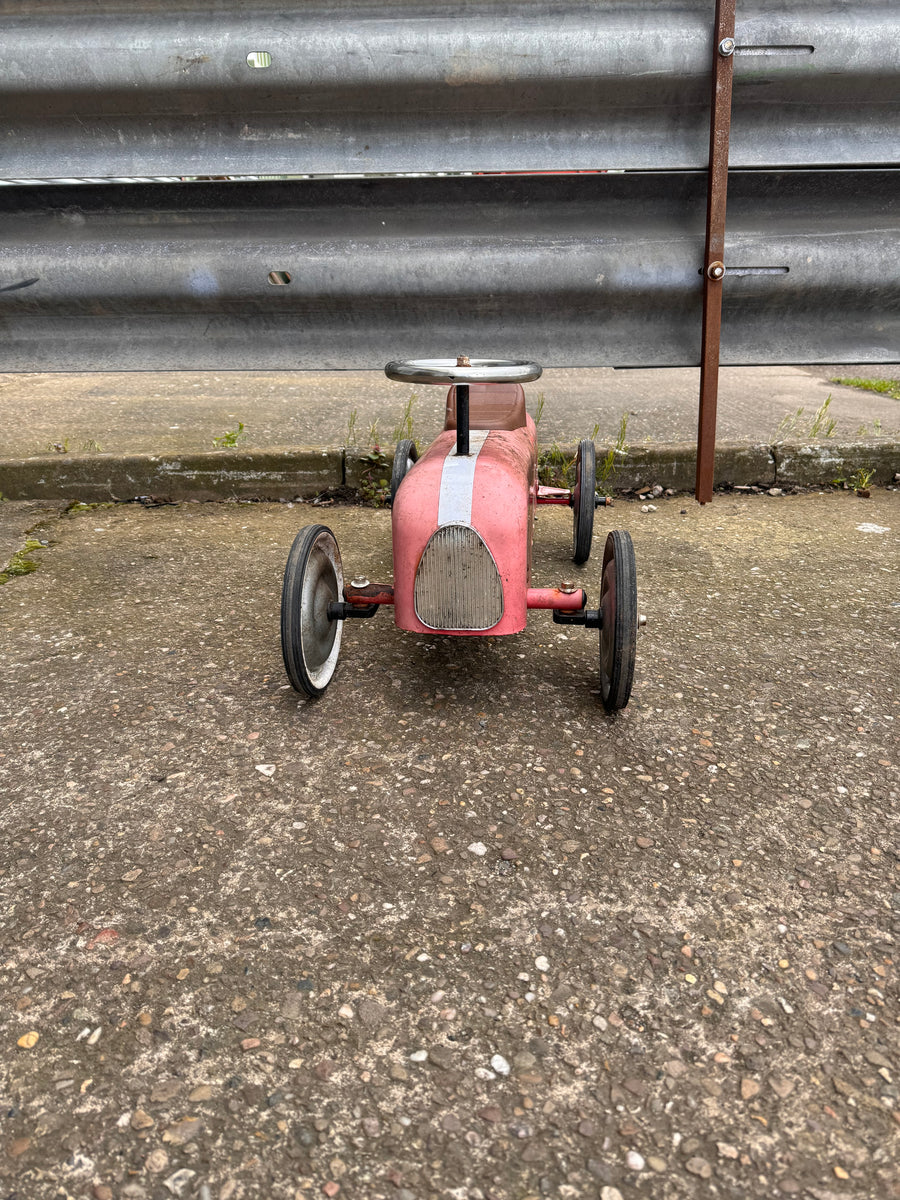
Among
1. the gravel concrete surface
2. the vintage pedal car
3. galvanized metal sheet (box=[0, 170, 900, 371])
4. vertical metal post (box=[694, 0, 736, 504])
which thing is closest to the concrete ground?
vertical metal post (box=[694, 0, 736, 504])

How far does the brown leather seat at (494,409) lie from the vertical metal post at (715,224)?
2.57 feet

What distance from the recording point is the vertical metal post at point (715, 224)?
3064 millimetres

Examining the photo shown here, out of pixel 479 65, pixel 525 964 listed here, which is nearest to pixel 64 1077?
pixel 525 964

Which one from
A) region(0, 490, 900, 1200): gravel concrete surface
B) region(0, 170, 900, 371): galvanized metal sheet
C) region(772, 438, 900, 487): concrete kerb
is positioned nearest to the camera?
region(0, 490, 900, 1200): gravel concrete surface

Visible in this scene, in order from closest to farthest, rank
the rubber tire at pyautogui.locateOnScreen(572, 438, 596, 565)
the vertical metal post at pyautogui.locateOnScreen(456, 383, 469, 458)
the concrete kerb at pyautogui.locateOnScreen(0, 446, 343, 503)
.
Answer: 1. the vertical metal post at pyautogui.locateOnScreen(456, 383, 469, 458)
2. the rubber tire at pyautogui.locateOnScreen(572, 438, 596, 565)
3. the concrete kerb at pyautogui.locateOnScreen(0, 446, 343, 503)

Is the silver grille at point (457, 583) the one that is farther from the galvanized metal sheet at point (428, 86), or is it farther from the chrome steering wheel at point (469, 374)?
the galvanized metal sheet at point (428, 86)

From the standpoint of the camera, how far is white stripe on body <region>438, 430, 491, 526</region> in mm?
2135

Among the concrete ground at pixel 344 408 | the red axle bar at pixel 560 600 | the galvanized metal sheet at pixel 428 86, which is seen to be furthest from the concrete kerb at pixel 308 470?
the red axle bar at pixel 560 600

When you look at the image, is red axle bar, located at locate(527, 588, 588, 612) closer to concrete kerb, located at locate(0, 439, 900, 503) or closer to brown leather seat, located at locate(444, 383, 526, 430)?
brown leather seat, located at locate(444, 383, 526, 430)

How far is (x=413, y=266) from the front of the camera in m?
3.31

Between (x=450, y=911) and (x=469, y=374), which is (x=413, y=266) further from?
(x=450, y=911)

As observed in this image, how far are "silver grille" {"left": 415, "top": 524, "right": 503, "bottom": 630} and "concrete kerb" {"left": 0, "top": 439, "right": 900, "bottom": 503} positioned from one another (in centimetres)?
172

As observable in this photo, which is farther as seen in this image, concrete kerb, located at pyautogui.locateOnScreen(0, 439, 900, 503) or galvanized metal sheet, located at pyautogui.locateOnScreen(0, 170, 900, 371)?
concrete kerb, located at pyautogui.locateOnScreen(0, 439, 900, 503)

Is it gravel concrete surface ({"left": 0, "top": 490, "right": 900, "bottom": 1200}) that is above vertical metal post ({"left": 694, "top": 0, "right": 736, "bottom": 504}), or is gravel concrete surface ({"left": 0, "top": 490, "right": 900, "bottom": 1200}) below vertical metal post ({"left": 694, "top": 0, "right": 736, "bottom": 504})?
below
